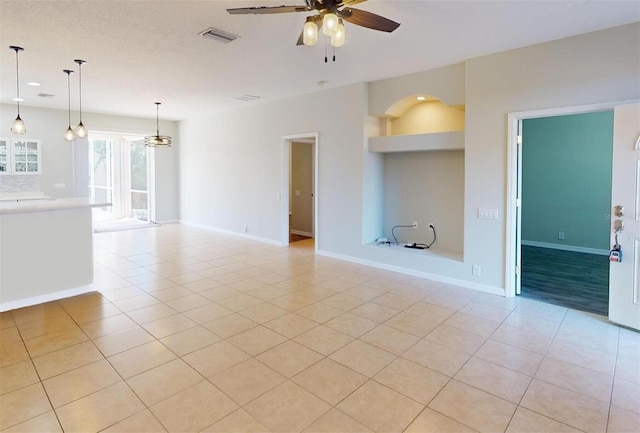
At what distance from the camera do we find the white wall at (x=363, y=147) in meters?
3.79

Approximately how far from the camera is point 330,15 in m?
2.31

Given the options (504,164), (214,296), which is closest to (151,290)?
(214,296)

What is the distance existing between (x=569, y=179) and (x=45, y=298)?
8.60 m

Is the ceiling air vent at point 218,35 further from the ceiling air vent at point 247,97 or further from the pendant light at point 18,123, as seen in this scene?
the ceiling air vent at point 247,97

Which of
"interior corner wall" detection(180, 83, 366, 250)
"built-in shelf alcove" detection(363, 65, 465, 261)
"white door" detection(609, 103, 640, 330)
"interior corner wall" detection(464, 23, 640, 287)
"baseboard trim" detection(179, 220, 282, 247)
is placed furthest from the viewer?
"baseboard trim" detection(179, 220, 282, 247)

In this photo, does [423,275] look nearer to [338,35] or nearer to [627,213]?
[627,213]

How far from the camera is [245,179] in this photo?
8086 mm

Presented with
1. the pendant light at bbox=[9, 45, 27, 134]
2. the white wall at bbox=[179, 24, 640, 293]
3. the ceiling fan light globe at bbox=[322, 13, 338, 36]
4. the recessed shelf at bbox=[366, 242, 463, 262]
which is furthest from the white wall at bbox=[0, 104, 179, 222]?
the ceiling fan light globe at bbox=[322, 13, 338, 36]

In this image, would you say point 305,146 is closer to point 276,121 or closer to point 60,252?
point 276,121

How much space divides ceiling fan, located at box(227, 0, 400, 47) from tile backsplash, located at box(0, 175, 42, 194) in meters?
7.94

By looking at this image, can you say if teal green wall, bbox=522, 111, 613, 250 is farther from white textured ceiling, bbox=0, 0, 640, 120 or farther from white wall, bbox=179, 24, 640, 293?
white textured ceiling, bbox=0, 0, 640, 120

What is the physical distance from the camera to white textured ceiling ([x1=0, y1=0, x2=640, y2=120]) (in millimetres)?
3195

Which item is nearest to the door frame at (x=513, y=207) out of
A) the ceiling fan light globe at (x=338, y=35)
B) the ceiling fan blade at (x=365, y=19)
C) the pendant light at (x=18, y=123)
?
the ceiling fan blade at (x=365, y=19)

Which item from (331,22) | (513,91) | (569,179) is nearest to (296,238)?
(513,91)
